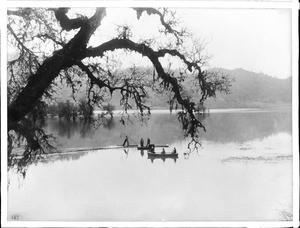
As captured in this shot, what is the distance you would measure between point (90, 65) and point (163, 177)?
1.33 metres

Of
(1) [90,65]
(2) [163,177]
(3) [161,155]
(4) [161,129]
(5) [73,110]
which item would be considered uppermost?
(1) [90,65]

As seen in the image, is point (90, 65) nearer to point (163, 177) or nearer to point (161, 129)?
point (161, 129)

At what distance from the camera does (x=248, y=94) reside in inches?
196

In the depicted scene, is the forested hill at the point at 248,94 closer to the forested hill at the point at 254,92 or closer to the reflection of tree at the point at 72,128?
the forested hill at the point at 254,92

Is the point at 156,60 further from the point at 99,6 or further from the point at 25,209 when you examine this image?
the point at 25,209

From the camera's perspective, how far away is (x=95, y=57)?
196 inches

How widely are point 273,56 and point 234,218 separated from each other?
1.64 metres

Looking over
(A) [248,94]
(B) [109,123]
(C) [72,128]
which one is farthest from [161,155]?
(A) [248,94]

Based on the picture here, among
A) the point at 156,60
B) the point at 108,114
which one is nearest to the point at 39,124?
the point at 108,114

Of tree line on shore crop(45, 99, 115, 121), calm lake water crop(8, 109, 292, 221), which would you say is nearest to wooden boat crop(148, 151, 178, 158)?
calm lake water crop(8, 109, 292, 221)

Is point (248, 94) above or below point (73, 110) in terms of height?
above

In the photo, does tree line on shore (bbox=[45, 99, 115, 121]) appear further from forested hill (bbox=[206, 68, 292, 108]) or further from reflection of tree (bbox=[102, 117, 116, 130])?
forested hill (bbox=[206, 68, 292, 108])

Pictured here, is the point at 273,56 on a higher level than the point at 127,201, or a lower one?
higher

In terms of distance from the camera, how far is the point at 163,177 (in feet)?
16.4
